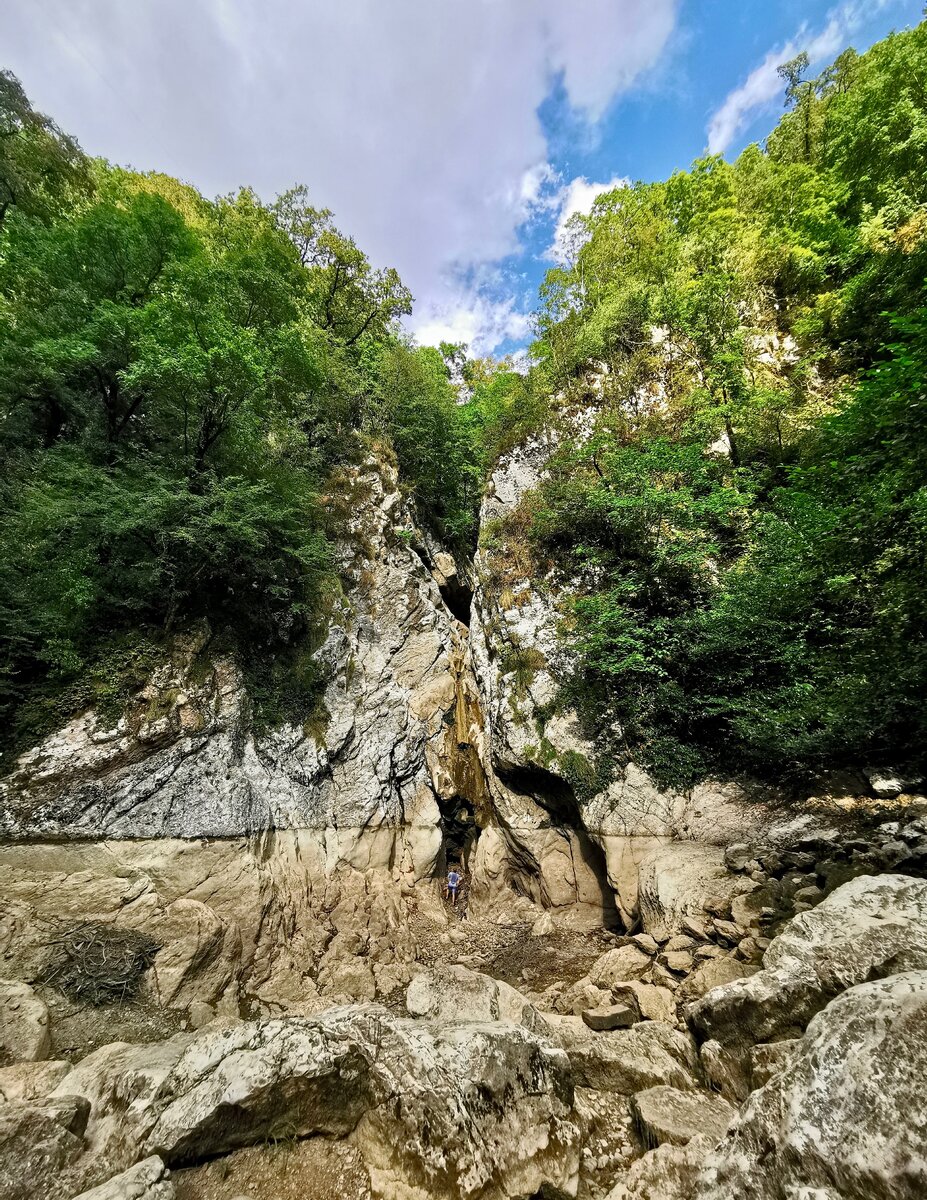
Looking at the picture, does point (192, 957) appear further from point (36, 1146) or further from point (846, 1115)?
point (846, 1115)

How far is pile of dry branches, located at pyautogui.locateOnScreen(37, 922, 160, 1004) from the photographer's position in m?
6.31

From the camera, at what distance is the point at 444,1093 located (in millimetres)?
3842

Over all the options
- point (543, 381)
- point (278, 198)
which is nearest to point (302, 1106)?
point (543, 381)

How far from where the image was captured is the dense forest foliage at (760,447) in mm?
6859

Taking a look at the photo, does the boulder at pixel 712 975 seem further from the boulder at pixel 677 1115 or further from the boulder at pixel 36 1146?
the boulder at pixel 36 1146

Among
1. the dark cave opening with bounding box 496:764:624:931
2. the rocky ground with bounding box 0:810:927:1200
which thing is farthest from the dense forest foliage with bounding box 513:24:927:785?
the rocky ground with bounding box 0:810:927:1200

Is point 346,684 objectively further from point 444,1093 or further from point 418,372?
point 418,372

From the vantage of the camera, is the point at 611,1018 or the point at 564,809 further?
the point at 564,809

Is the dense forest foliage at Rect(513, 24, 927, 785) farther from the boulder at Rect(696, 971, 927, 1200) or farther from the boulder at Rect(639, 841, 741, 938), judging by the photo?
the boulder at Rect(696, 971, 927, 1200)

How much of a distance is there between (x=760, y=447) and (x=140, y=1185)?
56.3ft

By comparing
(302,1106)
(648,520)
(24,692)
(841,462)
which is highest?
(648,520)

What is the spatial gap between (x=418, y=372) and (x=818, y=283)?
1483 cm

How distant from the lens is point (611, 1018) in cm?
595

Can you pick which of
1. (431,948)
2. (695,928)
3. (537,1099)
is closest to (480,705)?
(431,948)
